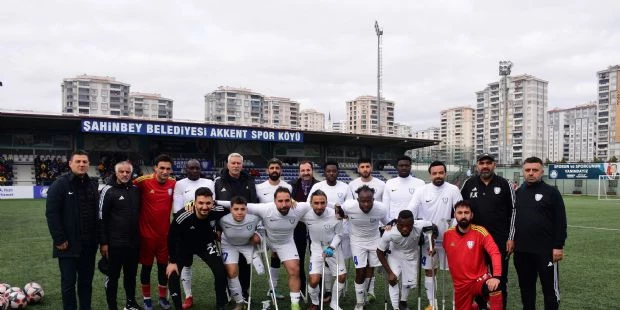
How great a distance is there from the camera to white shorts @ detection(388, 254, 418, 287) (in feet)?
19.8

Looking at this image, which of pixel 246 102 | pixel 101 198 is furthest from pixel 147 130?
pixel 246 102

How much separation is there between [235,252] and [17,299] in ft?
9.67

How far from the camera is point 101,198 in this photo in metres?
5.75

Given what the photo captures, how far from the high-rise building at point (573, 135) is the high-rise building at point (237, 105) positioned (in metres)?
76.6

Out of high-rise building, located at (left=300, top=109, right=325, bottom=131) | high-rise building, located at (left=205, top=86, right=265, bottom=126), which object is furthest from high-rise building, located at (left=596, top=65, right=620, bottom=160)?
high-rise building, located at (left=205, top=86, right=265, bottom=126)

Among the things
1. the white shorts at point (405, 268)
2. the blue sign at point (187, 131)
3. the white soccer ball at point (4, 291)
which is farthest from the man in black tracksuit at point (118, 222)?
the blue sign at point (187, 131)

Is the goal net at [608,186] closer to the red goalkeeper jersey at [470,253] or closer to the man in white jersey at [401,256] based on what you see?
the man in white jersey at [401,256]

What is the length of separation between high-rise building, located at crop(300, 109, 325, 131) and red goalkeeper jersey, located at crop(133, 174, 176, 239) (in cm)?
12215

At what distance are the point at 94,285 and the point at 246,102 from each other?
91916mm

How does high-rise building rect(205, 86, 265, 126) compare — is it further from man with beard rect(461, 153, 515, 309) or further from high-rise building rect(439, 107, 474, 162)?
man with beard rect(461, 153, 515, 309)

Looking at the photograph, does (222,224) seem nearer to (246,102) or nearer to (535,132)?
(246,102)

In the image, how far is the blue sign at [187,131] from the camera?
29.0m

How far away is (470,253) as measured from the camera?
532cm

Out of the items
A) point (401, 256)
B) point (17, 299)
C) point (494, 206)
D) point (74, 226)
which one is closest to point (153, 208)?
point (74, 226)
